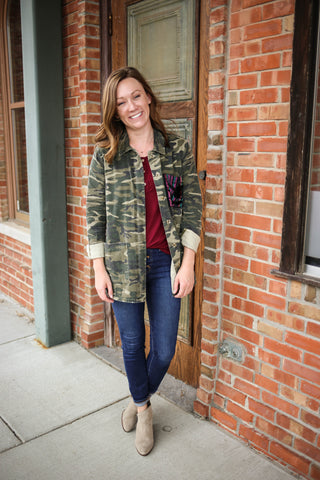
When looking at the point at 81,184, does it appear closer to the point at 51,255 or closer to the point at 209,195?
the point at 51,255

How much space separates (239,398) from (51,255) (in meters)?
2.05

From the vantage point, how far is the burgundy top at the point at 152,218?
2.23m

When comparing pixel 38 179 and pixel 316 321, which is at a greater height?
pixel 38 179

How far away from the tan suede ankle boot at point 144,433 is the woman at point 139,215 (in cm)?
3

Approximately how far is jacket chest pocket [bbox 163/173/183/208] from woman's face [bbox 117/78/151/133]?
0.32 m

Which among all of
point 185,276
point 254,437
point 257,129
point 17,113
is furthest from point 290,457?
point 17,113

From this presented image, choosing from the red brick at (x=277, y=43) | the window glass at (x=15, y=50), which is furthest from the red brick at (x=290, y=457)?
the window glass at (x=15, y=50)

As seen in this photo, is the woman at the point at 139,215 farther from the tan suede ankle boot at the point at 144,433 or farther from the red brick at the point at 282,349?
the red brick at the point at 282,349

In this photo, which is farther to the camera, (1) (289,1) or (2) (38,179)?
(2) (38,179)

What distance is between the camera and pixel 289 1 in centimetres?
198

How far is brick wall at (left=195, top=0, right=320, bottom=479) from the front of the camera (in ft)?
A: 6.93

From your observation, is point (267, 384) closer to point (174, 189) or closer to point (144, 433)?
point (144, 433)

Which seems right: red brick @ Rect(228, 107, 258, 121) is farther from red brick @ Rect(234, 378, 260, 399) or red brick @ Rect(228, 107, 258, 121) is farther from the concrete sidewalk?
the concrete sidewalk

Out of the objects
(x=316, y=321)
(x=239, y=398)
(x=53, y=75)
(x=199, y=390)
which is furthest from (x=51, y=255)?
(x=316, y=321)
